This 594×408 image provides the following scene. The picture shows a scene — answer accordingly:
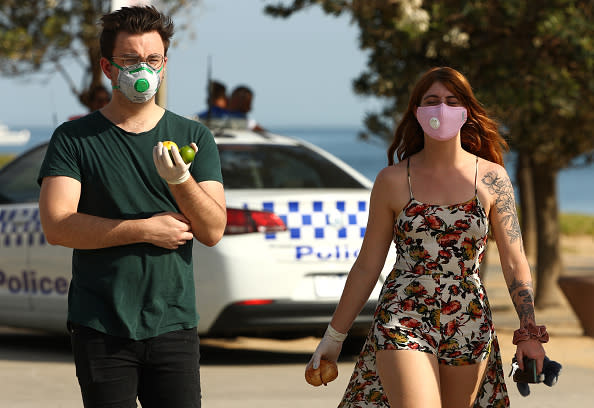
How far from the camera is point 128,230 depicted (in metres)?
3.53

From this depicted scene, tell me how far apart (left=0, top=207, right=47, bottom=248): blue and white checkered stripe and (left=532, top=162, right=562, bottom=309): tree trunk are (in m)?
7.87

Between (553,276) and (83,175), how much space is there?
11906 mm

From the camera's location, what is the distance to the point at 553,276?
586 inches

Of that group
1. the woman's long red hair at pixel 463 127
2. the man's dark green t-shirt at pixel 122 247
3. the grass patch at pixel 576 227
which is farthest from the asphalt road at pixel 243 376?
the grass patch at pixel 576 227

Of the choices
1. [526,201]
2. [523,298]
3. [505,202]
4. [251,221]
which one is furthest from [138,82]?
[526,201]

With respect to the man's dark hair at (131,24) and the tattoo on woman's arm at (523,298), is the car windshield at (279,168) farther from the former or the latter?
the man's dark hair at (131,24)

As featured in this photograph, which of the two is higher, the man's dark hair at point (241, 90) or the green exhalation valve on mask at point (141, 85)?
the green exhalation valve on mask at point (141, 85)

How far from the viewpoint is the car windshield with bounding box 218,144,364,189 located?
837 centimetres

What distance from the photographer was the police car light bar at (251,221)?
7.71 meters

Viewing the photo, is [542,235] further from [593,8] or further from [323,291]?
[323,291]

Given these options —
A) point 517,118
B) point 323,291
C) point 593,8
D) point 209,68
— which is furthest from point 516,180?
point 323,291

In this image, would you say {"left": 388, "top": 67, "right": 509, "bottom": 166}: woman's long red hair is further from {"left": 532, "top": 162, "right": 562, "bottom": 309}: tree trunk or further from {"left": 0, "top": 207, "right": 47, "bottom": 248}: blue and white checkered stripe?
{"left": 532, "top": 162, "right": 562, "bottom": 309}: tree trunk

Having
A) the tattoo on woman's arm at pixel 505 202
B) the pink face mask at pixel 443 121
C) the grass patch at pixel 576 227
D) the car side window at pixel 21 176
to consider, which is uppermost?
the pink face mask at pixel 443 121

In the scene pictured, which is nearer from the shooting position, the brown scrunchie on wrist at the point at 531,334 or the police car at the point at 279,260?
the brown scrunchie on wrist at the point at 531,334
